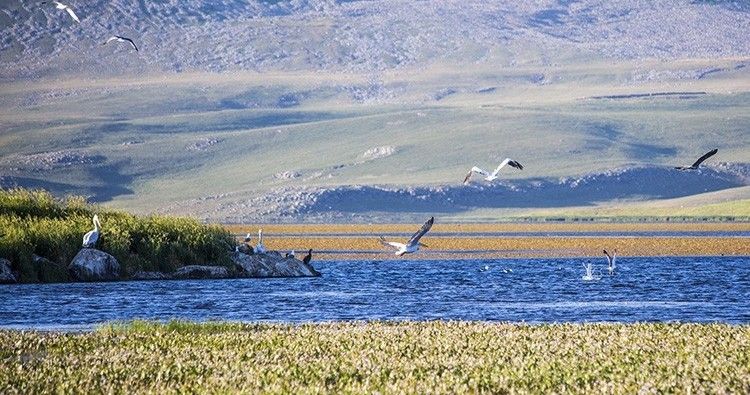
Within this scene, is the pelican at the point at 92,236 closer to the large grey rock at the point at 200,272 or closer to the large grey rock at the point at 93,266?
the large grey rock at the point at 93,266

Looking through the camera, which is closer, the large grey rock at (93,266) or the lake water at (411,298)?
the lake water at (411,298)

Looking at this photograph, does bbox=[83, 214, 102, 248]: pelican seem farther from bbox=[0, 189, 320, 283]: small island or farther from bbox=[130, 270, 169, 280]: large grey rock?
bbox=[130, 270, 169, 280]: large grey rock

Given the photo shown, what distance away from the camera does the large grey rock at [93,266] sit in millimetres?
49812

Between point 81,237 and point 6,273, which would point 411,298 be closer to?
point 81,237

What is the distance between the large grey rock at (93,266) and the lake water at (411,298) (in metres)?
1.02

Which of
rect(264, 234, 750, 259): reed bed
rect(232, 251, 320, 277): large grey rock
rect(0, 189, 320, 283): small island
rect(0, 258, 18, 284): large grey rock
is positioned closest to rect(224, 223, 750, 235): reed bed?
rect(264, 234, 750, 259): reed bed

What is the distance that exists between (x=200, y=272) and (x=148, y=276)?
2269mm

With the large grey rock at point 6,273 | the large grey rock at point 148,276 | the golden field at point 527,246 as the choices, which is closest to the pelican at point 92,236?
the large grey rock at point 6,273

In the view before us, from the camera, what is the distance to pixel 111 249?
170 feet

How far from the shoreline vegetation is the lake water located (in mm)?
1629

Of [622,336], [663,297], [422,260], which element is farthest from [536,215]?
[622,336]

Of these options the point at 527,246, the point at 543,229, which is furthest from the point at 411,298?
→ the point at 543,229

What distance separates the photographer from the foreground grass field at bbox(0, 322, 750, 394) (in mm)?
19906

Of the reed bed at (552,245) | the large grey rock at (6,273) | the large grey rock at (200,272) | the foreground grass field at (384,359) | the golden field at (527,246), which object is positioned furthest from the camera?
the reed bed at (552,245)
